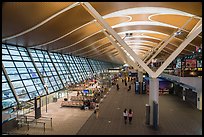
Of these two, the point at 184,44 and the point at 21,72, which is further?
the point at 21,72

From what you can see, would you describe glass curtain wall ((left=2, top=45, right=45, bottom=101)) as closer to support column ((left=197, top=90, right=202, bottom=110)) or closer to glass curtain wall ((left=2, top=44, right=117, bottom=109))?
glass curtain wall ((left=2, top=44, right=117, bottom=109))

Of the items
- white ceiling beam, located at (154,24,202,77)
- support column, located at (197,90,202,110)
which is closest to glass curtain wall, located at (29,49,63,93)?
white ceiling beam, located at (154,24,202,77)

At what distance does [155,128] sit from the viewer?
43.8ft

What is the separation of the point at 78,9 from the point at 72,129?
29.0ft

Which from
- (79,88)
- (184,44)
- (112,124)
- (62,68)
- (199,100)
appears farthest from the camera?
(62,68)

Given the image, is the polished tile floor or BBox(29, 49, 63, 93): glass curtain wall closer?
the polished tile floor

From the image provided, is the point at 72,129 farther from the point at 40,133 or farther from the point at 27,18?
the point at 27,18

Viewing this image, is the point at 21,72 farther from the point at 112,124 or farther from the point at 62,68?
the point at 62,68

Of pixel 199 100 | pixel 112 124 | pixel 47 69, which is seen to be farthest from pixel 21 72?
pixel 199 100

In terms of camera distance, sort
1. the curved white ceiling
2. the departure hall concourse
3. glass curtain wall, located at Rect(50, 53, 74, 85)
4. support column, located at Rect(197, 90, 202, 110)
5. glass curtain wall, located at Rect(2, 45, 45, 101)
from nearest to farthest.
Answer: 1. the departure hall concourse
2. the curved white ceiling
3. glass curtain wall, located at Rect(2, 45, 45, 101)
4. support column, located at Rect(197, 90, 202, 110)
5. glass curtain wall, located at Rect(50, 53, 74, 85)

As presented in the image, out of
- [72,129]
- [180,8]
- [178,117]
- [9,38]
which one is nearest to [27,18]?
[9,38]

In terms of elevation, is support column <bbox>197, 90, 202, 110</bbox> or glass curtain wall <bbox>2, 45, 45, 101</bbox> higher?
glass curtain wall <bbox>2, 45, 45, 101</bbox>

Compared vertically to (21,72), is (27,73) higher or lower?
lower

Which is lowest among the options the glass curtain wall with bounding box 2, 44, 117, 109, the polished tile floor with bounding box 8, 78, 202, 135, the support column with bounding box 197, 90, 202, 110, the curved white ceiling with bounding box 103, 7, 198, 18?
the polished tile floor with bounding box 8, 78, 202, 135
